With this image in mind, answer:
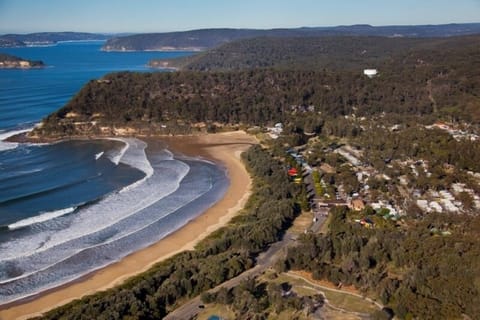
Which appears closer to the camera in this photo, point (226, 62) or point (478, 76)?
point (478, 76)

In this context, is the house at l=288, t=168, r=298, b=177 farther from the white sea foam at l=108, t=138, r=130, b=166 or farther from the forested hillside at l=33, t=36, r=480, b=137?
the forested hillside at l=33, t=36, r=480, b=137

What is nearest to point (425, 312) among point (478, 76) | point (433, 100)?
point (433, 100)

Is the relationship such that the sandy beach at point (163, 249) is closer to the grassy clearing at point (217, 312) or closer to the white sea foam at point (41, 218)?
the grassy clearing at point (217, 312)

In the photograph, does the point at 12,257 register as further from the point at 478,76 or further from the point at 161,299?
the point at 478,76

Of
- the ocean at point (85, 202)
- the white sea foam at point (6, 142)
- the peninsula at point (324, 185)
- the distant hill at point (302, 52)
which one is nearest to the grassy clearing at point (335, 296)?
the peninsula at point (324, 185)

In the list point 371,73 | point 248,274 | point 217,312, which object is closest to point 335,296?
point 248,274

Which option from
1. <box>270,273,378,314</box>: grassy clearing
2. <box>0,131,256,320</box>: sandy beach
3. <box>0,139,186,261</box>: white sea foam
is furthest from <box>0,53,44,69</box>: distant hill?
<box>270,273,378,314</box>: grassy clearing

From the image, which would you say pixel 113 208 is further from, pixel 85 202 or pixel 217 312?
pixel 217 312
